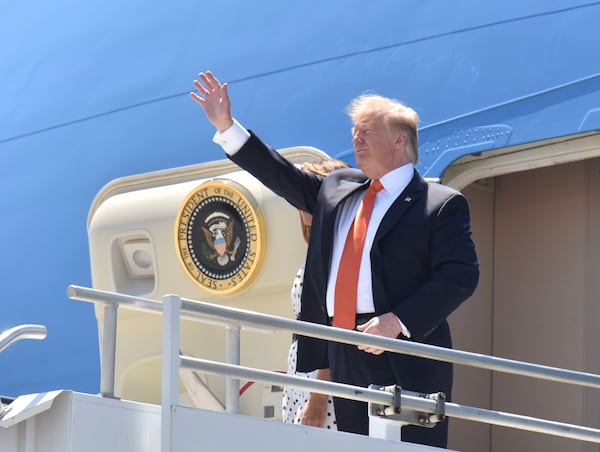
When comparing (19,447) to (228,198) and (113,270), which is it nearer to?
(228,198)

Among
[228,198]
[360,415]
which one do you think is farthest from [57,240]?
[360,415]

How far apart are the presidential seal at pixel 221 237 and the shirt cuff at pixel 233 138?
1.12m

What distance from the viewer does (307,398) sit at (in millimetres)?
4098

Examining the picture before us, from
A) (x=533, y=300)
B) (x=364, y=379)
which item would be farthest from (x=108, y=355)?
(x=533, y=300)

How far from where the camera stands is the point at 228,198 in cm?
536

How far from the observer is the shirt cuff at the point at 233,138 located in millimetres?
4082

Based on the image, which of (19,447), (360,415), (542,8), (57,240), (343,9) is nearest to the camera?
(19,447)

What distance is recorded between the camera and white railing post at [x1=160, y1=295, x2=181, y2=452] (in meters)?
3.10

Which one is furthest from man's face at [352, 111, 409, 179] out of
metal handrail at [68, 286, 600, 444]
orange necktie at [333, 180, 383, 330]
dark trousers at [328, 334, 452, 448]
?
metal handrail at [68, 286, 600, 444]

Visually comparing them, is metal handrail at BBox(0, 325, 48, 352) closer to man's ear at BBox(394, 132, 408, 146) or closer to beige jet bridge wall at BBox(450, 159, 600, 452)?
man's ear at BBox(394, 132, 408, 146)

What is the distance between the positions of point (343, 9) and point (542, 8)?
109 cm

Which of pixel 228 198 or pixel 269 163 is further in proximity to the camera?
pixel 228 198

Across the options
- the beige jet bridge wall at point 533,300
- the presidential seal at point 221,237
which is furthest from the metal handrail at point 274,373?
the beige jet bridge wall at point 533,300

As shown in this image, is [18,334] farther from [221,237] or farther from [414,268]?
[221,237]
